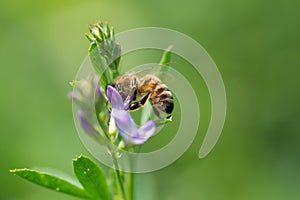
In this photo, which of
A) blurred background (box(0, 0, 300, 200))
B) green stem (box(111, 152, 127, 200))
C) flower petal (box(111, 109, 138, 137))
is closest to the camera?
flower petal (box(111, 109, 138, 137))

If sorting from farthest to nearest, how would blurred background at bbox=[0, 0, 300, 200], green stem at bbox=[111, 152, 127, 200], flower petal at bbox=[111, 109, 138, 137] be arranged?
blurred background at bbox=[0, 0, 300, 200]
green stem at bbox=[111, 152, 127, 200]
flower petal at bbox=[111, 109, 138, 137]

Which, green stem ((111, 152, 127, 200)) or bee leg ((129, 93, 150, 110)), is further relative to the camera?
bee leg ((129, 93, 150, 110))

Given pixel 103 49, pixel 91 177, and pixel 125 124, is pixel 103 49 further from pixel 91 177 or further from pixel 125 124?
pixel 91 177

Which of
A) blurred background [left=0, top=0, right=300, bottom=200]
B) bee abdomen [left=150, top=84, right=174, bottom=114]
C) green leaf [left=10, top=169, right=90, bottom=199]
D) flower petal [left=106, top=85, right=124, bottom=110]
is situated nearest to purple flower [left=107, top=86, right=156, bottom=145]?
flower petal [left=106, top=85, right=124, bottom=110]

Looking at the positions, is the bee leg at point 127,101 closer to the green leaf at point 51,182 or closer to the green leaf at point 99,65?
the green leaf at point 99,65

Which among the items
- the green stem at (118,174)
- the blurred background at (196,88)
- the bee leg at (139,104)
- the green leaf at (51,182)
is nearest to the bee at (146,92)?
the bee leg at (139,104)

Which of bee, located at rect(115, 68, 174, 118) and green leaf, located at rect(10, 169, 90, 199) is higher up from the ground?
bee, located at rect(115, 68, 174, 118)

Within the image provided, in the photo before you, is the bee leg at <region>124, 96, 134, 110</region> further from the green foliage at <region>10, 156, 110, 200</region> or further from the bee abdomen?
the green foliage at <region>10, 156, 110, 200</region>

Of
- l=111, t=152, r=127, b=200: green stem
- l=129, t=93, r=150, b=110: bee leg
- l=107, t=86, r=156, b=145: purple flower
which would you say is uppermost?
l=129, t=93, r=150, b=110: bee leg

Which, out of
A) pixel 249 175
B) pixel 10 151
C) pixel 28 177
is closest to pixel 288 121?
pixel 249 175
